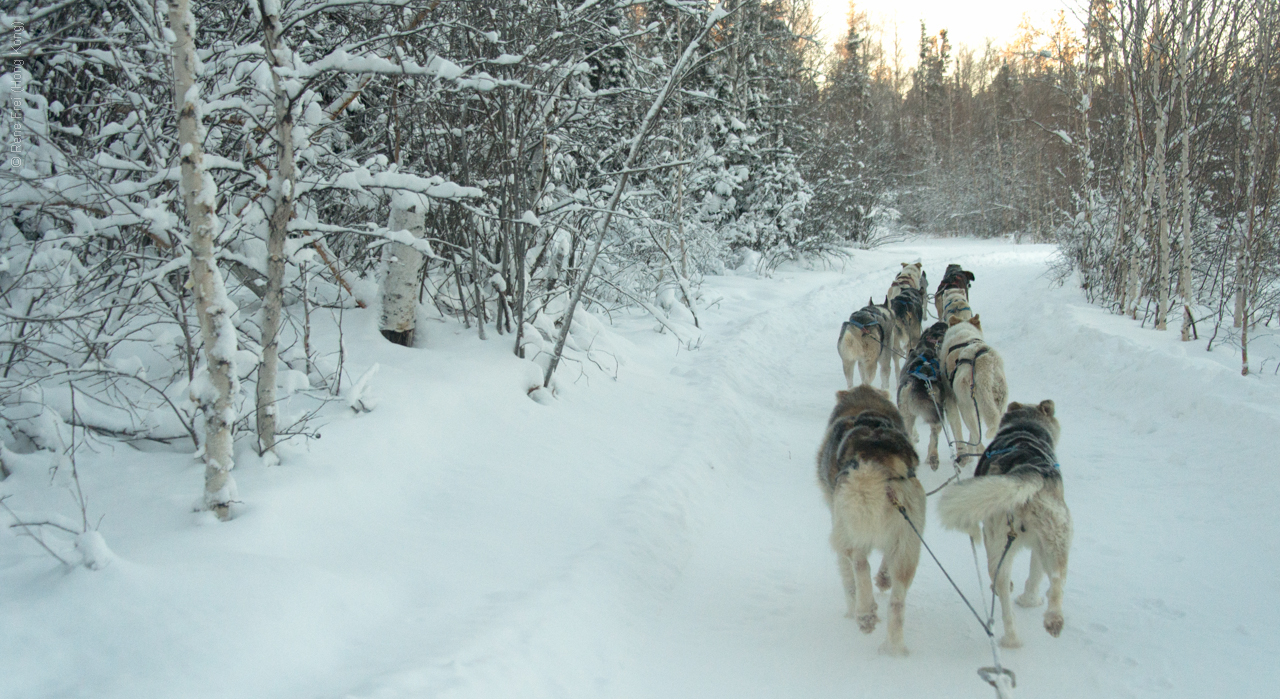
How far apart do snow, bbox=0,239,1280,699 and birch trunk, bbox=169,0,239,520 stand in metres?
0.26

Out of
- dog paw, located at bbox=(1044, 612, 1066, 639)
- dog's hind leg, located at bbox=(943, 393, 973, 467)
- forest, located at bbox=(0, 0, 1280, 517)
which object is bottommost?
dog paw, located at bbox=(1044, 612, 1066, 639)

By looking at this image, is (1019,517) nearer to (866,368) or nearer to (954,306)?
(866,368)

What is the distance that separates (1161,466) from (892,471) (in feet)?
11.5

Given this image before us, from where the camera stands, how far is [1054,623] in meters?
2.95

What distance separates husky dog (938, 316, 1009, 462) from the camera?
521cm

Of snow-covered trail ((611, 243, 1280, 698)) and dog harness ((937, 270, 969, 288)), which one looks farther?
dog harness ((937, 270, 969, 288))

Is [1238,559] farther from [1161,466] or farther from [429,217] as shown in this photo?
[429,217]

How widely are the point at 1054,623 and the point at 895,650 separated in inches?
27.8

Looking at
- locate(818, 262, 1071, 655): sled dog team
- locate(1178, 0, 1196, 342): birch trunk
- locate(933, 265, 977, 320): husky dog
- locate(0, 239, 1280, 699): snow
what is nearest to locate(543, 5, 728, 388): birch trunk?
locate(0, 239, 1280, 699): snow

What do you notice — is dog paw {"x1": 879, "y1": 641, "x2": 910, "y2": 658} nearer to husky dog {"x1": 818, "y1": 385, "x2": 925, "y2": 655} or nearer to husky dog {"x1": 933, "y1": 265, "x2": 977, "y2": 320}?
husky dog {"x1": 818, "y1": 385, "x2": 925, "y2": 655}

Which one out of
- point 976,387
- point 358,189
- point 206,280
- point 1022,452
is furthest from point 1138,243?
point 206,280

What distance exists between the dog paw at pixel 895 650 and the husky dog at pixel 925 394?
2.64 metres

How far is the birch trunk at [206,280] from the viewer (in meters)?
2.59

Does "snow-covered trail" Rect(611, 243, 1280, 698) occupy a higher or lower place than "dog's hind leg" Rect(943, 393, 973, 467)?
lower
